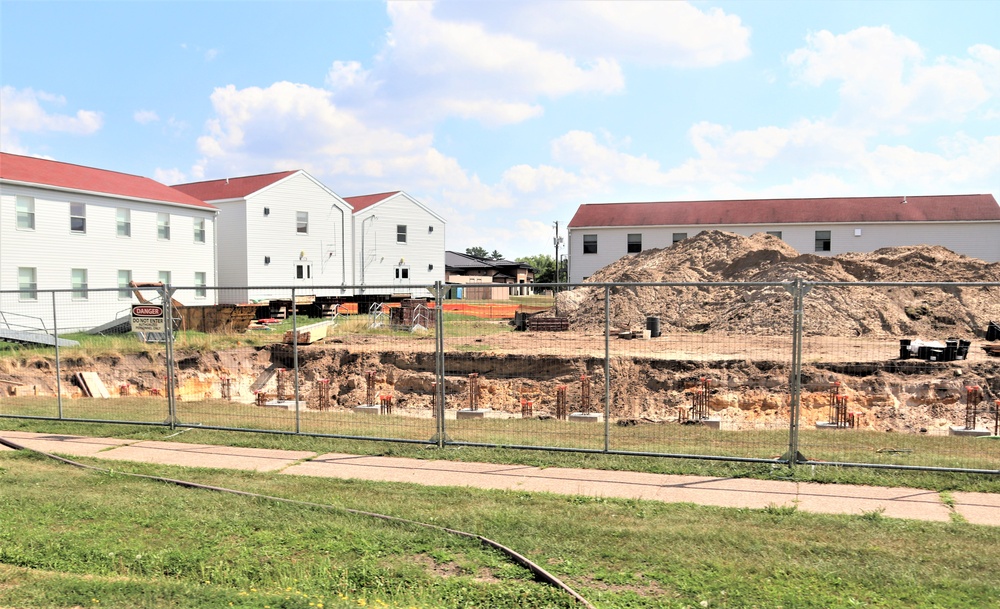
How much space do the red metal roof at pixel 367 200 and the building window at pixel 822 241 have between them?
95.0 feet

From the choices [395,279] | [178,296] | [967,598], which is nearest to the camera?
[967,598]

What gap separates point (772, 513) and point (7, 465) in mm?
9152

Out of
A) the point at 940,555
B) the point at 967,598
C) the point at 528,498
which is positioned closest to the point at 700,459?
the point at 528,498

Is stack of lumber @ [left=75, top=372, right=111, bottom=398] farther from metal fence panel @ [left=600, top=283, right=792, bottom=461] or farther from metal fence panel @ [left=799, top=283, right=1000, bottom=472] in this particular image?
metal fence panel @ [left=799, top=283, right=1000, bottom=472]

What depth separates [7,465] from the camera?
8656mm

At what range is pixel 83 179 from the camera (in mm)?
30938

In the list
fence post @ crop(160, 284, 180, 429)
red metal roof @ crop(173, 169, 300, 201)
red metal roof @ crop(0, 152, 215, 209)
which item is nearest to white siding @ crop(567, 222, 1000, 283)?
red metal roof @ crop(173, 169, 300, 201)

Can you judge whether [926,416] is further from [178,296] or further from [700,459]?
[178,296]

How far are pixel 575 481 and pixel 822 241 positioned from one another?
142 feet

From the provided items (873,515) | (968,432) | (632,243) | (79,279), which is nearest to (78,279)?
(79,279)

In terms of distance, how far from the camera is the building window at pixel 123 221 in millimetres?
31203

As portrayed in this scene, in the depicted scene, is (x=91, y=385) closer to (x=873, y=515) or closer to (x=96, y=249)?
(x=96, y=249)

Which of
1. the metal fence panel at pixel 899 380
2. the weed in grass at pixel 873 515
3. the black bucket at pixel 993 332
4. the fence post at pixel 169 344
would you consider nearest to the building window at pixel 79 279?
the fence post at pixel 169 344

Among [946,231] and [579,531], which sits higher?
[946,231]
